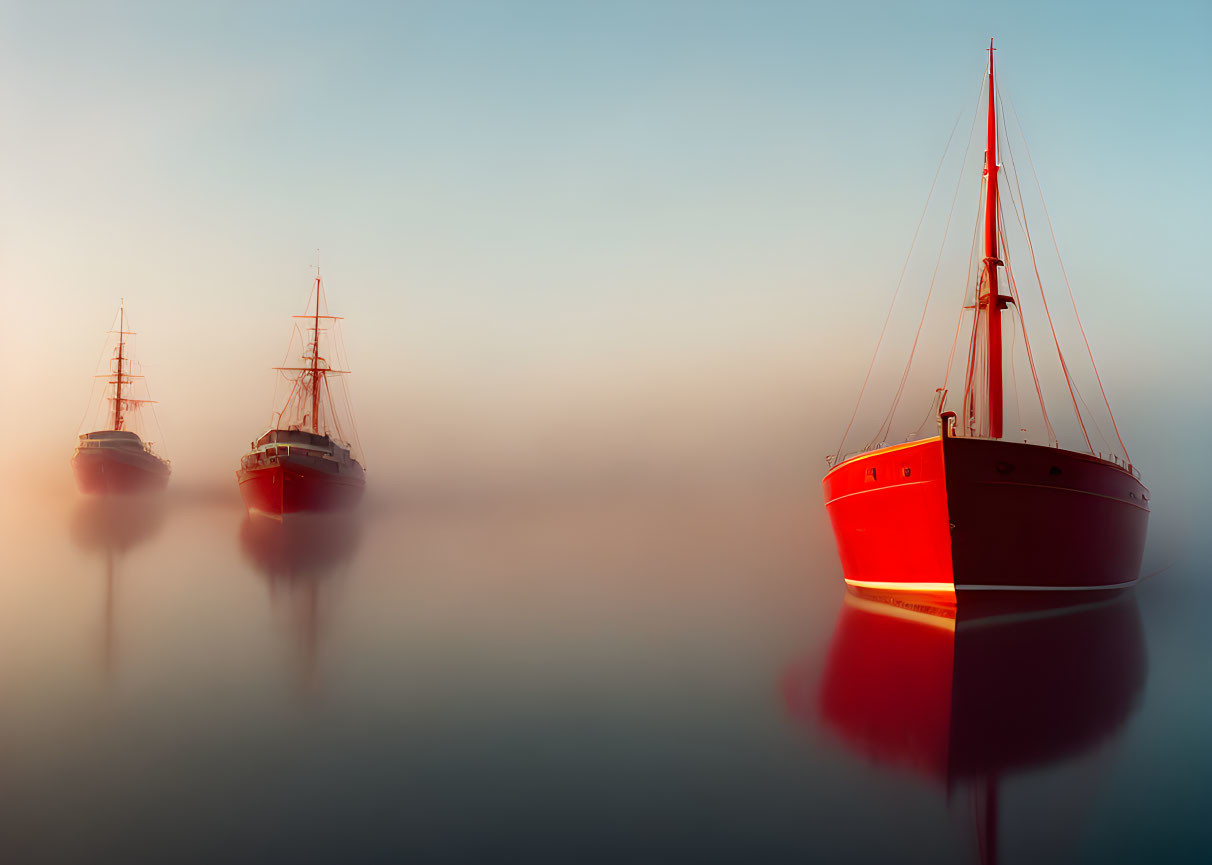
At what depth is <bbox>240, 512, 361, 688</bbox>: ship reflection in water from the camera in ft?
44.8

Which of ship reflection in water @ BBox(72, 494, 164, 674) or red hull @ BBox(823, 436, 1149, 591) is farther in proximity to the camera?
red hull @ BBox(823, 436, 1149, 591)

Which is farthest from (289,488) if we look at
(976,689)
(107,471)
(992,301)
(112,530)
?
(976,689)

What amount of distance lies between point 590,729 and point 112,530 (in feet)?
136

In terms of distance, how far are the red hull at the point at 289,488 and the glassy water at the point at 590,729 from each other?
2594 cm

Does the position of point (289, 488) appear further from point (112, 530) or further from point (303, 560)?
point (303, 560)

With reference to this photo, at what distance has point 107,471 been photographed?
61.4 m

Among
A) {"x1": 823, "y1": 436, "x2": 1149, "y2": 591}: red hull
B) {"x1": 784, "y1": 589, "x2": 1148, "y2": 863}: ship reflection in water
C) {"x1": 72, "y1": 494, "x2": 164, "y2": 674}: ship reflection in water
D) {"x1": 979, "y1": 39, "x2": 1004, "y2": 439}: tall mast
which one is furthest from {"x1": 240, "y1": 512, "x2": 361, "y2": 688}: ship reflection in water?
{"x1": 979, "y1": 39, "x2": 1004, "y2": 439}: tall mast

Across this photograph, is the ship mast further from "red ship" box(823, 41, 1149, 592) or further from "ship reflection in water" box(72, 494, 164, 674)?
"ship reflection in water" box(72, 494, 164, 674)

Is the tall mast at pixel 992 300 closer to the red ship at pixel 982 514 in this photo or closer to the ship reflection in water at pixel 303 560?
the red ship at pixel 982 514

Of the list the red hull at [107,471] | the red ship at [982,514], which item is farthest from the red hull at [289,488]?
the red ship at [982,514]

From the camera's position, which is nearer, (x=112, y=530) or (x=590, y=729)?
(x=590, y=729)

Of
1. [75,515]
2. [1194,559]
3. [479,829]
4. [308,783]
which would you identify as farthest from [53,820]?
[75,515]

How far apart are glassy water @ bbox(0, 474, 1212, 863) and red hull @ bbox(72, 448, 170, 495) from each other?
51.7m

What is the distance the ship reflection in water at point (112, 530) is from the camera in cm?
1440
